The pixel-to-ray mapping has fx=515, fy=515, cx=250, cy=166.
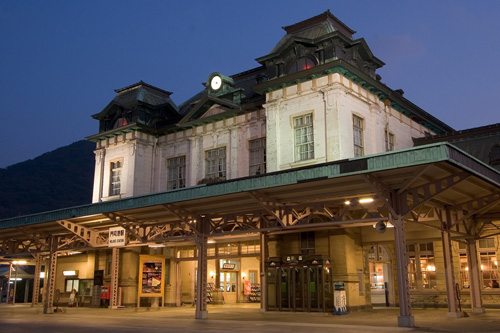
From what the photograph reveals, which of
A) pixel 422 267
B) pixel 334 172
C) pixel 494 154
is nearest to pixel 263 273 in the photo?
pixel 422 267

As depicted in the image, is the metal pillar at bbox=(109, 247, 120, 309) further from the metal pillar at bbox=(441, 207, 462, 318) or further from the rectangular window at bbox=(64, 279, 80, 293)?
the metal pillar at bbox=(441, 207, 462, 318)

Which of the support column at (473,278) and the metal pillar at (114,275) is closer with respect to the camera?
the support column at (473,278)

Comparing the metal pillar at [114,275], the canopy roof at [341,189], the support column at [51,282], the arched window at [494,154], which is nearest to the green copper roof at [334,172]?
the canopy roof at [341,189]

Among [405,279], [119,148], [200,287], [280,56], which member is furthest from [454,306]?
[119,148]

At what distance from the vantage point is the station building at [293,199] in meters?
18.3

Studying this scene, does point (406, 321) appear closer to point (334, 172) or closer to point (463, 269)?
point (334, 172)

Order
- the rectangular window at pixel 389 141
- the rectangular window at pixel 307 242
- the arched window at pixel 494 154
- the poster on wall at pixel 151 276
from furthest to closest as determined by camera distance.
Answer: the poster on wall at pixel 151 276 → the rectangular window at pixel 389 141 → the arched window at pixel 494 154 → the rectangular window at pixel 307 242

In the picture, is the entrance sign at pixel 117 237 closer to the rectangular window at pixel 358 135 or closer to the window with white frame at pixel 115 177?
the window with white frame at pixel 115 177

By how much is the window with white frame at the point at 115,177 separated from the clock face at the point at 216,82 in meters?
8.15

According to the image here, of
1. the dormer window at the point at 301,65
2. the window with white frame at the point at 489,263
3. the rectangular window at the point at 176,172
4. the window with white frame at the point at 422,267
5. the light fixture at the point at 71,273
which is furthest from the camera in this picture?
the light fixture at the point at 71,273

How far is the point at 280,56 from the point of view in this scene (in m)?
27.6

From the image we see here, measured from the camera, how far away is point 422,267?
2802cm

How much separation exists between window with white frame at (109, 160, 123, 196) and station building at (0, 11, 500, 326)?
4.1 inches

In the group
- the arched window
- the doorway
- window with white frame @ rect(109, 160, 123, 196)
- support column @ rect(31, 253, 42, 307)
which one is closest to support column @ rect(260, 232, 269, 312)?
the doorway
